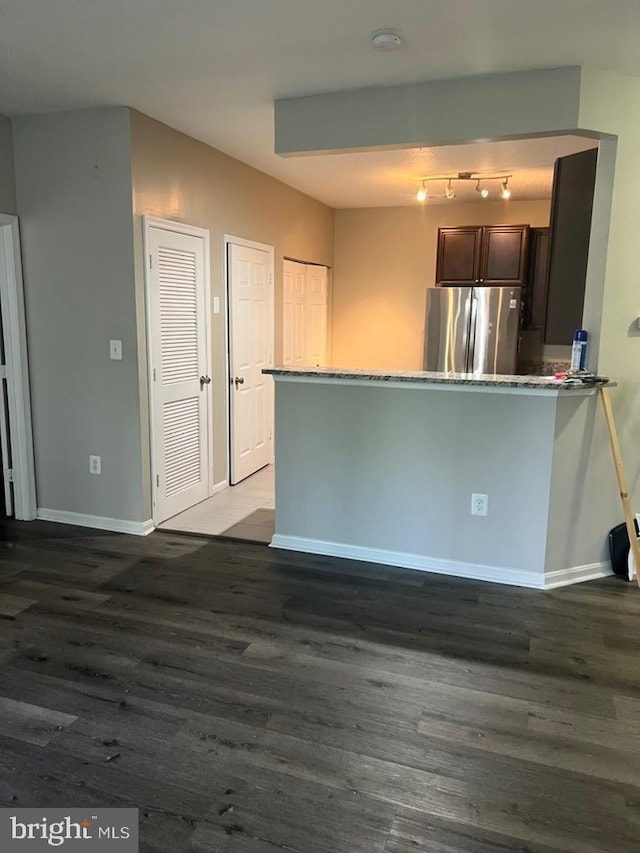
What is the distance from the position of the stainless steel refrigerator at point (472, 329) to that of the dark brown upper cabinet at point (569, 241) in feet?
6.91

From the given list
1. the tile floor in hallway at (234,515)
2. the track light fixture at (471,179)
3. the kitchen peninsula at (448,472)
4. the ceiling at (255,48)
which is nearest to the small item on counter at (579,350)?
the kitchen peninsula at (448,472)

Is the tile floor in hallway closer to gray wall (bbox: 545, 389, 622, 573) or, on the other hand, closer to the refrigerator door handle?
gray wall (bbox: 545, 389, 622, 573)

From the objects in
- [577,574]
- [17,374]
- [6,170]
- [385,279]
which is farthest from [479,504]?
[385,279]

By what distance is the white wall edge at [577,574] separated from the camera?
3.27m

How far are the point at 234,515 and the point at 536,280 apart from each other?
3.53 m

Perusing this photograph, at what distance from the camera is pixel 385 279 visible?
666 cm

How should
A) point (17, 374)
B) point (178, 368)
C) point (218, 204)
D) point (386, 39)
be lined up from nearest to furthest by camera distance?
point (386, 39) → point (17, 374) → point (178, 368) → point (218, 204)

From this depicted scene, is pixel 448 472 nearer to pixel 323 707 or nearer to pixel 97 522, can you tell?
pixel 323 707

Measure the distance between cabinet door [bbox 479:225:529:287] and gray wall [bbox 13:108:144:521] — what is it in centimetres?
345

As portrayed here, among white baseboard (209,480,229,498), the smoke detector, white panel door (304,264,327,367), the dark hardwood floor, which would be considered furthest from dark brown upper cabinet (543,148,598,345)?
white panel door (304,264,327,367)

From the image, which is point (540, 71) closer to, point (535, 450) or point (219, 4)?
point (219, 4)

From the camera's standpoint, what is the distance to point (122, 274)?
3.71 metres

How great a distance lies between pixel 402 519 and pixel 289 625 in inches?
39.0

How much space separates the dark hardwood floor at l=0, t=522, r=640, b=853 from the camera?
1.74m
